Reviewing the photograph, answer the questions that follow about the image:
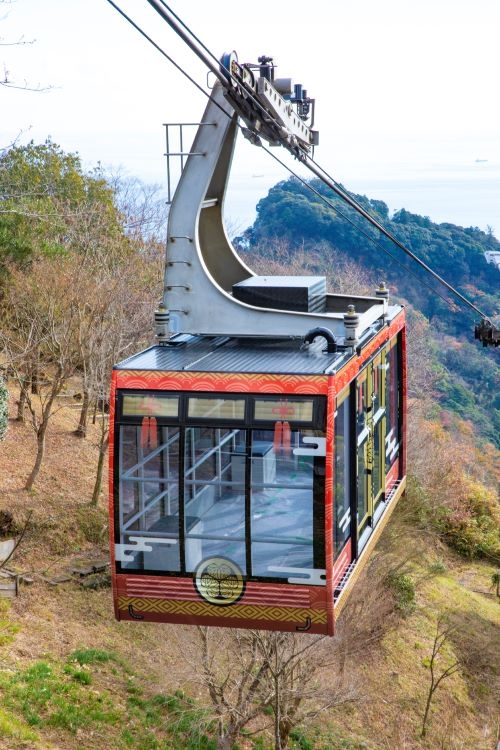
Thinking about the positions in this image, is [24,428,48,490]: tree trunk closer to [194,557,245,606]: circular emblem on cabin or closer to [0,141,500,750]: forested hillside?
[0,141,500,750]: forested hillside

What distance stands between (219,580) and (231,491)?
2.63 feet

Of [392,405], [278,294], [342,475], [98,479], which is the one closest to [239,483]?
[342,475]

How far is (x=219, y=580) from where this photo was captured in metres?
7.86

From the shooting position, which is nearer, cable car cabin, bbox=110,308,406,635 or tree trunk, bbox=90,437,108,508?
cable car cabin, bbox=110,308,406,635

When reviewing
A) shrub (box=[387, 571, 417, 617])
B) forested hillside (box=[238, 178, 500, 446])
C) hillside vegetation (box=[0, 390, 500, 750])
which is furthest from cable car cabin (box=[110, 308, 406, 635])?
forested hillside (box=[238, 178, 500, 446])

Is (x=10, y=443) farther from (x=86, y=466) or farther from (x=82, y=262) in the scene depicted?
(x=82, y=262)

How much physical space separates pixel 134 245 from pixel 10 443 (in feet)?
23.4

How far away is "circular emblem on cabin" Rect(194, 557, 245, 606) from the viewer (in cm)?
782

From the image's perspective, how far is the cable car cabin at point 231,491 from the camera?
24.8 feet

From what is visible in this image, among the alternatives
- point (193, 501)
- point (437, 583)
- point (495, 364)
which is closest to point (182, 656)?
point (193, 501)

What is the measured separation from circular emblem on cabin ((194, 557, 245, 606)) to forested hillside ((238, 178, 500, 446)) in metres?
39.2

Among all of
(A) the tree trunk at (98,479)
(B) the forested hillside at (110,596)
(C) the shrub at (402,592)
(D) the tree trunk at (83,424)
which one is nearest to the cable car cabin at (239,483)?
(B) the forested hillside at (110,596)

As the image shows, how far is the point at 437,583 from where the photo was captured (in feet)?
88.0

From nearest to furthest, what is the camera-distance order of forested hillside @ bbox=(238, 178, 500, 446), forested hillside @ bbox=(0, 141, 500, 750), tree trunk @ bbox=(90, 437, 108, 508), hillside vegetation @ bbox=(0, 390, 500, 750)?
forested hillside @ bbox=(0, 141, 500, 750) < hillside vegetation @ bbox=(0, 390, 500, 750) < tree trunk @ bbox=(90, 437, 108, 508) < forested hillside @ bbox=(238, 178, 500, 446)
